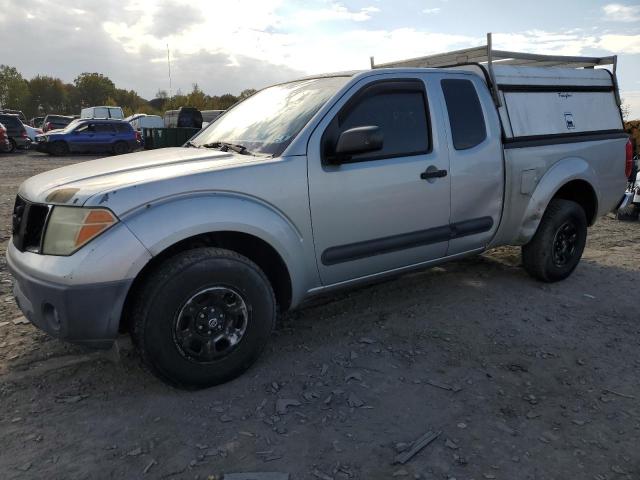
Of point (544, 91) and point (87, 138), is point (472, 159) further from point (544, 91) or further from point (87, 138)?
point (87, 138)

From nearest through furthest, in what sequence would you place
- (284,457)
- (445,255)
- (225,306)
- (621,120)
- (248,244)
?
(284,457) < (225,306) < (248,244) < (445,255) < (621,120)

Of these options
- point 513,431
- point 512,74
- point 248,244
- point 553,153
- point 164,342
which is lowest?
point 513,431

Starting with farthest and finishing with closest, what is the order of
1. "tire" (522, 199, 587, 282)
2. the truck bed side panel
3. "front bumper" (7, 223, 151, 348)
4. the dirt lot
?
1. "tire" (522, 199, 587, 282)
2. the truck bed side panel
3. "front bumper" (7, 223, 151, 348)
4. the dirt lot

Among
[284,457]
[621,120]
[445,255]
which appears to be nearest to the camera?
[284,457]

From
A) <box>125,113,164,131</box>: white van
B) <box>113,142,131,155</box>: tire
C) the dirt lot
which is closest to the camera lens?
the dirt lot

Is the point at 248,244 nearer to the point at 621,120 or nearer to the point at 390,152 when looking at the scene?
the point at 390,152

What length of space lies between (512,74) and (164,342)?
3.49 metres

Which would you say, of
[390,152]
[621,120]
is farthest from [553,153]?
[390,152]

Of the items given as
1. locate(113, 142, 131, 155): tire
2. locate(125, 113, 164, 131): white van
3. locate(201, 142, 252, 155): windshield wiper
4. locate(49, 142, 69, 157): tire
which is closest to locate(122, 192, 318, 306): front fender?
locate(201, 142, 252, 155): windshield wiper

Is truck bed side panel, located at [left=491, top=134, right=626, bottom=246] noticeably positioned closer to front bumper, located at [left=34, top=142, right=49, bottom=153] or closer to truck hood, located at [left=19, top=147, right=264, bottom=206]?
truck hood, located at [left=19, top=147, right=264, bottom=206]

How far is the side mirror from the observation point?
309 cm

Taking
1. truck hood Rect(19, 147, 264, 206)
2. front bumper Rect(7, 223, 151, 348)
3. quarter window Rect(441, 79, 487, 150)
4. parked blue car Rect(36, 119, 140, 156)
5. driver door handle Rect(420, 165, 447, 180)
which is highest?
parked blue car Rect(36, 119, 140, 156)

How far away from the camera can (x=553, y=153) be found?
4.44m

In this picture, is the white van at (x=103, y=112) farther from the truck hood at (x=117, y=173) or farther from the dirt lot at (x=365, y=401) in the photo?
the truck hood at (x=117, y=173)
